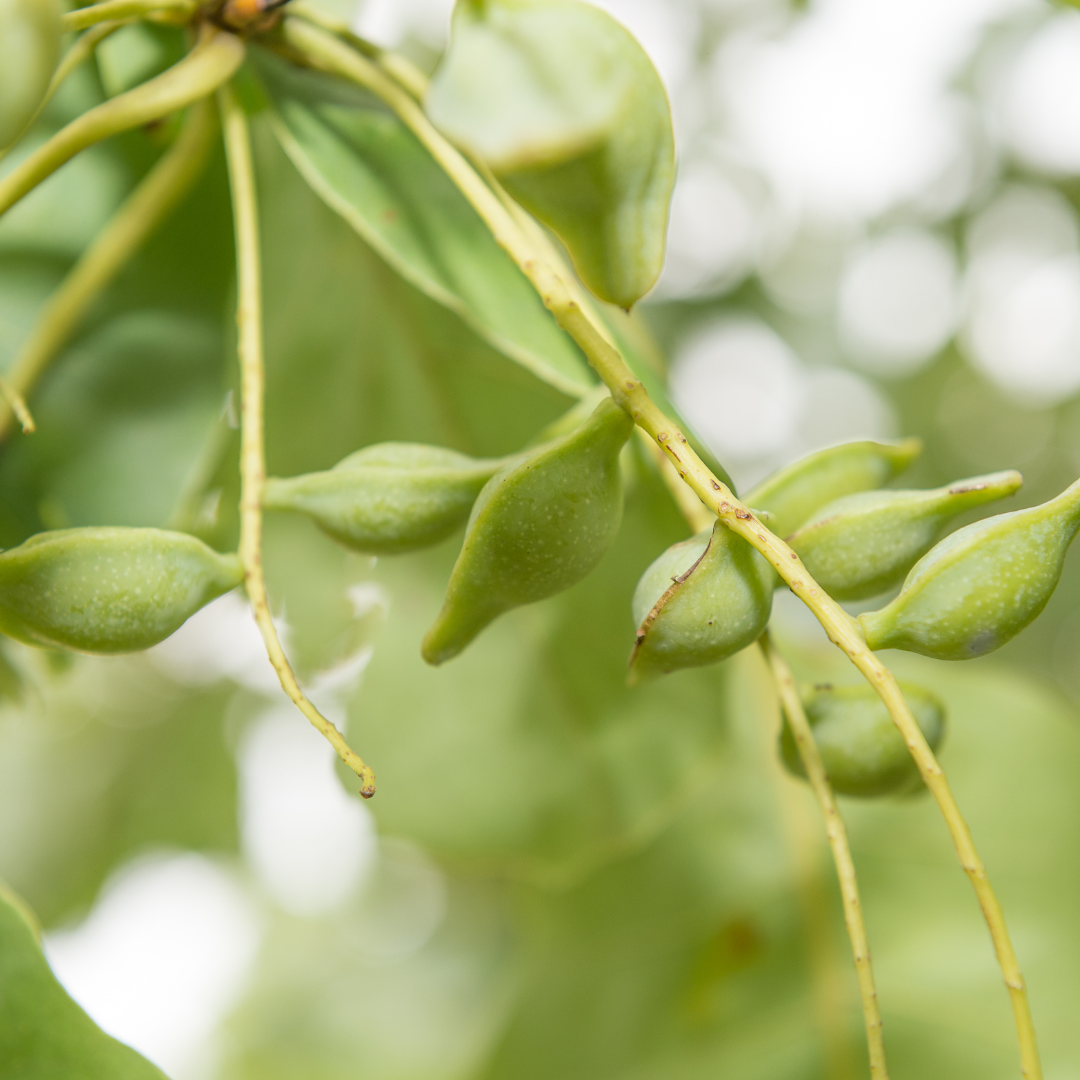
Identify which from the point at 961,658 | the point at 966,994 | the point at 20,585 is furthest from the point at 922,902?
the point at 20,585

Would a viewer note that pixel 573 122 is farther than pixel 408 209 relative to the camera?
No

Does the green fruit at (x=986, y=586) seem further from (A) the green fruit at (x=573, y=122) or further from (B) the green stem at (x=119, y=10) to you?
(B) the green stem at (x=119, y=10)

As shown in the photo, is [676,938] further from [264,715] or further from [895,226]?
[895,226]

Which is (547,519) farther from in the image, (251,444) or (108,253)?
(108,253)

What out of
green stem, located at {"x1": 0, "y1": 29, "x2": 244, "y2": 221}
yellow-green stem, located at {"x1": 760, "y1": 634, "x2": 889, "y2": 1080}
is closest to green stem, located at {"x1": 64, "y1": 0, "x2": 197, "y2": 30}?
green stem, located at {"x1": 0, "y1": 29, "x2": 244, "y2": 221}

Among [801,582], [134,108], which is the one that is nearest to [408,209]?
[134,108]

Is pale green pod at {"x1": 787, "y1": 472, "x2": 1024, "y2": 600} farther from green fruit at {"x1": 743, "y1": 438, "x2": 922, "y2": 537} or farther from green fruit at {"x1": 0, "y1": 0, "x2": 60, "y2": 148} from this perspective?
green fruit at {"x1": 0, "y1": 0, "x2": 60, "y2": 148}

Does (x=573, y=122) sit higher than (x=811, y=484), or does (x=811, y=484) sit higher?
(x=573, y=122)
